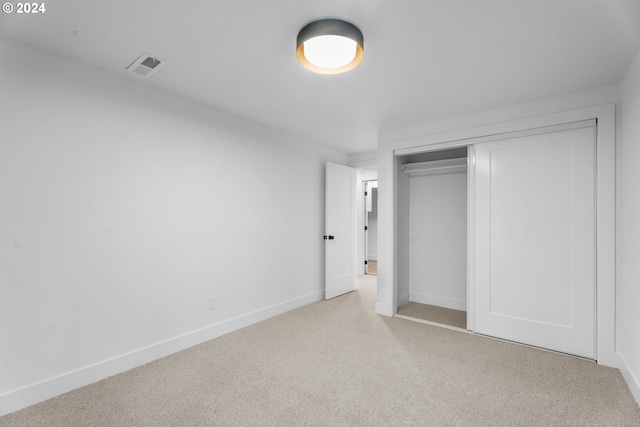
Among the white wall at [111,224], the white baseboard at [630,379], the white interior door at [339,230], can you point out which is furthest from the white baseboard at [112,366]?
the white baseboard at [630,379]

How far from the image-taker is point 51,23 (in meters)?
1.86

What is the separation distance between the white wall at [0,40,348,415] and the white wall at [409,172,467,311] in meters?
→ 2.37

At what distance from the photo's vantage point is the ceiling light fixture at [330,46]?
179 cm

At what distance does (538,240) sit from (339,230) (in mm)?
2733

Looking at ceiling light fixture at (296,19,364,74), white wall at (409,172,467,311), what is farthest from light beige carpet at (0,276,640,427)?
ceiling light fixture at (296,19,364,74)

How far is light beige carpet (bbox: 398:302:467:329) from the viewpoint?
3.75 meters

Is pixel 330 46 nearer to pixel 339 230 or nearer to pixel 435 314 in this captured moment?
pixel 339 230

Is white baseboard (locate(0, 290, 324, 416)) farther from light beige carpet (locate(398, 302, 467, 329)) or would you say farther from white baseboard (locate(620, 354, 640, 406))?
white baseboard (locate(620, 354, 640, 406))

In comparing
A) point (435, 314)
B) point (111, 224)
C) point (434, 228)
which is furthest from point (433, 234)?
point (111, 224)

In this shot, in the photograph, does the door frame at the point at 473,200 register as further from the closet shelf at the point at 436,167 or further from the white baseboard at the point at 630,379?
the closet shelf at the point at 436,167

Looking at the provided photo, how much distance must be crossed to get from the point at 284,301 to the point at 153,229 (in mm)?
2012

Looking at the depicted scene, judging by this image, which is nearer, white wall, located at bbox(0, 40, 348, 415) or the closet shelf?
white wall, located at bbox(0, 40, 348, 415)

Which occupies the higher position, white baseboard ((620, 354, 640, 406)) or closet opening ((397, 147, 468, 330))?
closet opening ((397, 147, 468, 330))

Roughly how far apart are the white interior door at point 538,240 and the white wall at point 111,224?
8.64ft
